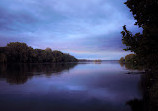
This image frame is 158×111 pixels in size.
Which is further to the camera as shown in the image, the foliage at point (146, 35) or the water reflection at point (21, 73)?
the water reflection at point (21, 73)

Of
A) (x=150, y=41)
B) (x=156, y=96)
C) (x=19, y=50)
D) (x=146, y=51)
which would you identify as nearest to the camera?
(x=150, y=41)

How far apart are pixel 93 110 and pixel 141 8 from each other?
29.7 ft

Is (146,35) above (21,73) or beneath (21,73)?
above

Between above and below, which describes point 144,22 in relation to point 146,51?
above

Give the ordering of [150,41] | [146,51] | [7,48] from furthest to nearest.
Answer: [7,48]
[146,51]
[150,41]

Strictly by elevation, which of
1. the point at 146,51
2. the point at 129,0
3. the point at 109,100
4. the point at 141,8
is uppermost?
the point at 129,0

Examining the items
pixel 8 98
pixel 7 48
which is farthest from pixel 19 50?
pixel 8 98

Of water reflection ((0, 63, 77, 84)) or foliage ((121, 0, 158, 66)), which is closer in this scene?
foliage ((121, 0, 158, 66))

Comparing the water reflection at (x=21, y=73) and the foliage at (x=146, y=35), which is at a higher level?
the foliage at (x=146, y=35)

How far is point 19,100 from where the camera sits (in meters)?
10.1

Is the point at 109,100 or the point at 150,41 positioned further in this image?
the point at 109,100

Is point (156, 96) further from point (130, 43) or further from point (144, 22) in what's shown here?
point (144, 22)

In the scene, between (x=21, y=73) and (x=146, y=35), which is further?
(x=21, y=73)

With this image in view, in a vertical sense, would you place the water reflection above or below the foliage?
below
